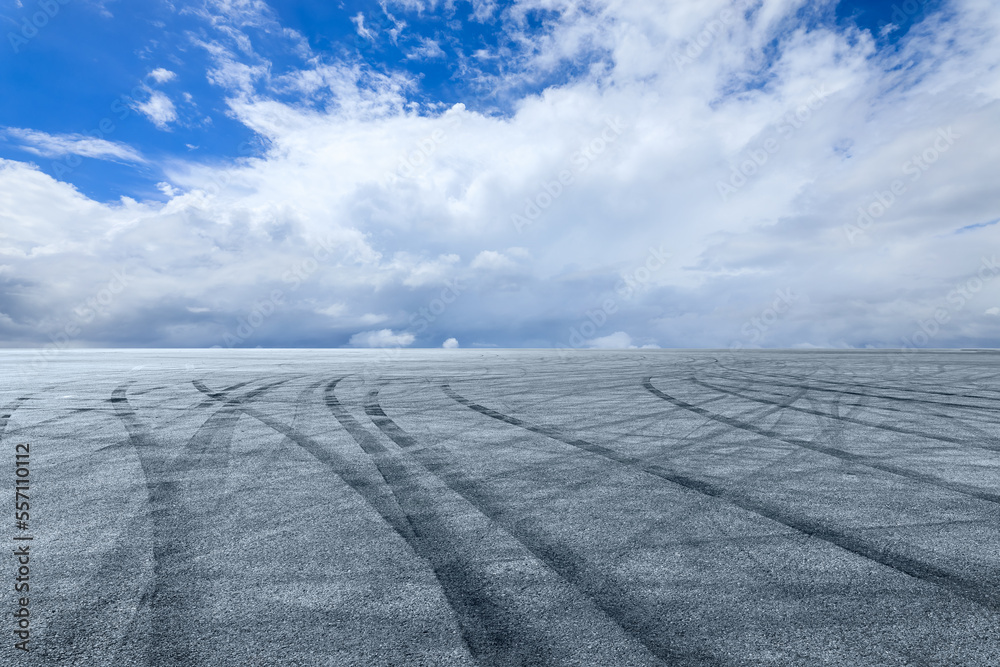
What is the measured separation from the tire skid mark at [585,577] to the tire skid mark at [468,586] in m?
0.30

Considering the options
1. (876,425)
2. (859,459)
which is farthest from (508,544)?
(876,425)

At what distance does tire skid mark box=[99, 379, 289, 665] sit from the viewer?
2660 mm

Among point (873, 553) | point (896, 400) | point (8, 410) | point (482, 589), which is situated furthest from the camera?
point (896, 400)

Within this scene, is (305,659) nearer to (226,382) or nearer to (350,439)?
(350,439)

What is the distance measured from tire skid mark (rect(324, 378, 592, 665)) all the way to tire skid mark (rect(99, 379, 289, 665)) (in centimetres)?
130

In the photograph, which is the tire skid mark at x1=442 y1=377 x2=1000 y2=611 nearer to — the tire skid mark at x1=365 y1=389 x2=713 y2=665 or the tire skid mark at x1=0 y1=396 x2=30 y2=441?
the tire skid mark at x1=365 y1=389 x2=713 y2=665

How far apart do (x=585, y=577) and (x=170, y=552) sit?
2.86m

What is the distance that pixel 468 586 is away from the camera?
3215 millimetres

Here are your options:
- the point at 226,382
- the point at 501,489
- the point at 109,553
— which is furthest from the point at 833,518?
the point at 226,382

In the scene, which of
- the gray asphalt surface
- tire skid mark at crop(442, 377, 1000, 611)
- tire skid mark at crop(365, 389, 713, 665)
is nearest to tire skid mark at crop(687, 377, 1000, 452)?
the gray asphalt surface

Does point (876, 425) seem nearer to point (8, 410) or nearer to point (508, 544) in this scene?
point (508, 544)

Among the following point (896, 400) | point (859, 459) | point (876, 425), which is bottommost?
point (859, 459)

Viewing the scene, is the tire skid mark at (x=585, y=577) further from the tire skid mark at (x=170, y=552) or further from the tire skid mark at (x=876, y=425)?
the tire skid mark at (x=876, y=425)

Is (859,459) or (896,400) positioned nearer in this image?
(859,459)
